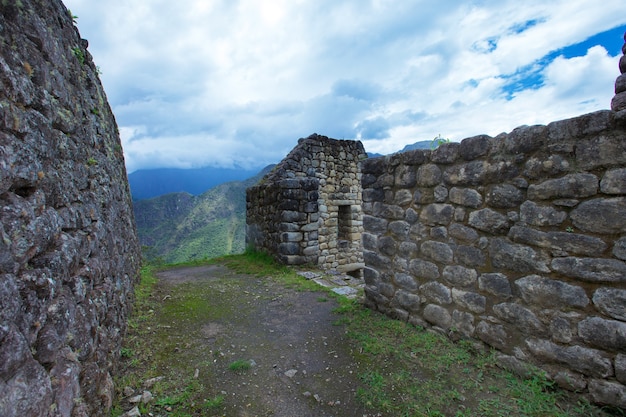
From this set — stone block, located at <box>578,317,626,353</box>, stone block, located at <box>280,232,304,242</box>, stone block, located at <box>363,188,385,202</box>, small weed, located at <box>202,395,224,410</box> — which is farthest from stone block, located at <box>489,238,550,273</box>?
stone block, located at <box>280,232,304,242</box>

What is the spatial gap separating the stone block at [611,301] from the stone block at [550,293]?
78 mm

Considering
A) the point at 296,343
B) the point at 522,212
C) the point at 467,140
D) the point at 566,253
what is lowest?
the point at 296,343

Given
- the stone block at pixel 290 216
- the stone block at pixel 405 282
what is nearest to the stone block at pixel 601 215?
the stone block at pixel 405 282

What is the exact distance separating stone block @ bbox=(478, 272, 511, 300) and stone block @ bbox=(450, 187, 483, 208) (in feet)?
2.35

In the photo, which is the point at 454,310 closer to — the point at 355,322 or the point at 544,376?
the point at 544,376

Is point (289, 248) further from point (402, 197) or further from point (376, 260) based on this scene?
point (402, 197)

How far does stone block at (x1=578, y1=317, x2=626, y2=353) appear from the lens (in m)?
2.29

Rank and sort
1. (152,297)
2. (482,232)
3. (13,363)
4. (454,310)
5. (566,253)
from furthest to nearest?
(152,297), (454,310), (482,232), (566,253), (13,363)

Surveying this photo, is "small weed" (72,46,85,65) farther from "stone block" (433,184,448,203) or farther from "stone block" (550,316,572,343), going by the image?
"stone block" (550,316,572,343)

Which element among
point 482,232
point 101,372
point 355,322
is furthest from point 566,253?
point 101,372

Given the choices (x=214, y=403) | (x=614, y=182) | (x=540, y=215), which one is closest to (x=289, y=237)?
(x=214, y=403)

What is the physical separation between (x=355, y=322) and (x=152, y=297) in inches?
142

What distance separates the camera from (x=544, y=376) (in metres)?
2.65

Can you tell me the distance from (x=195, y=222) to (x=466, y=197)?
96.2 feet
